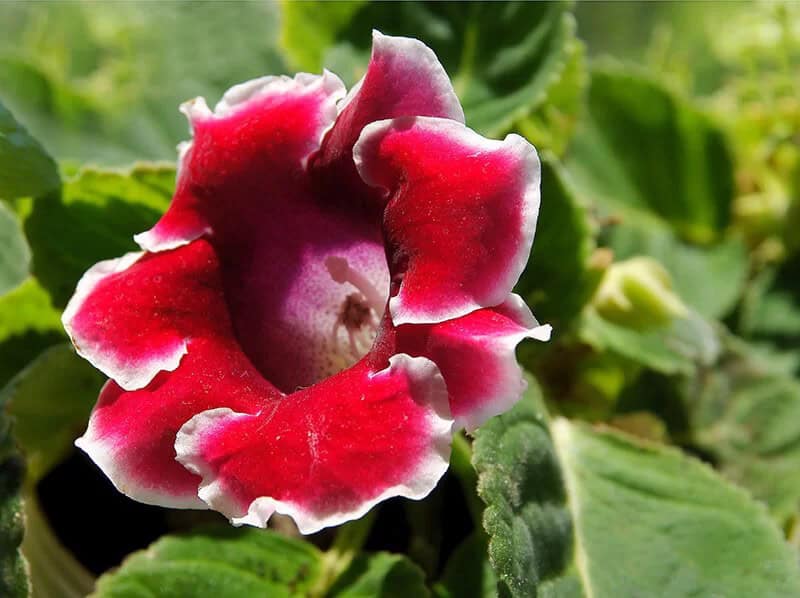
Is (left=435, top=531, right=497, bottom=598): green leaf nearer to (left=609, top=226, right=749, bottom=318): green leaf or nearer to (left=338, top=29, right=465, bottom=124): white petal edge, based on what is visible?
(left=338, top=29, right=465, bottom=124): white petal edge

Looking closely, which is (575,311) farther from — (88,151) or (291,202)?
(88,151)

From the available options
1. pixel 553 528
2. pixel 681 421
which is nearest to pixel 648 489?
pixel 553 528

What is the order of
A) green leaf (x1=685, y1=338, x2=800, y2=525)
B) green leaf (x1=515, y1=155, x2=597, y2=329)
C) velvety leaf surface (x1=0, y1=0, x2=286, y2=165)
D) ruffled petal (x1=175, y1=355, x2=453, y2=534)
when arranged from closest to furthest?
ruffled petal (x1=175, y1=355, x2=453, y2=534), green leaf (x1=515, y1=155, x2=597, y2=329), green leaf (x1=685, y1=338, x2=800, y2=525), velvety leaf surface (x1=0, y1=0, x2=286, y2=165)

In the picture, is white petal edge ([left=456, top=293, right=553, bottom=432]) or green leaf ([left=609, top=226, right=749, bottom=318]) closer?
white petal edge ([left=456, top=293, right=553, bottom=432])

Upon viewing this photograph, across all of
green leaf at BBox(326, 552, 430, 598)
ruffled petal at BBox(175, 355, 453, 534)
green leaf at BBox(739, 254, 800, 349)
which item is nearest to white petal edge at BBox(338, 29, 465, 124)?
ruffled petal at BBox(175, 355, 453, 534)

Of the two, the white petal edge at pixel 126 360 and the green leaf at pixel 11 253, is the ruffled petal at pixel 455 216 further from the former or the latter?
the green leaf at pixel 11 253

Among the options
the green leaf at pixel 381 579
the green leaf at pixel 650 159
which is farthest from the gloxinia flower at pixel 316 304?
the green leaf at pixel 650 159
